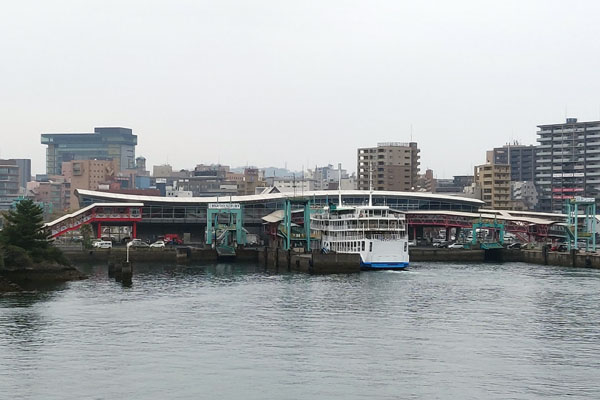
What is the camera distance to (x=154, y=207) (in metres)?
165

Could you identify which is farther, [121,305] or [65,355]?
[121,305]

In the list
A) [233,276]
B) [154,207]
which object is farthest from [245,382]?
[154,207]

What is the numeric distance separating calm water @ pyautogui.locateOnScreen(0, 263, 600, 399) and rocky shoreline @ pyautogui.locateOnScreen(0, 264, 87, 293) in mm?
3671

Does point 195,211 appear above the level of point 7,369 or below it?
above

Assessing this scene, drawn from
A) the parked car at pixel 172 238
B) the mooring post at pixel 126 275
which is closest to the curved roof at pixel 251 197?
the parked car at pixel 172 238

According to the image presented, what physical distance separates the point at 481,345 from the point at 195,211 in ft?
378

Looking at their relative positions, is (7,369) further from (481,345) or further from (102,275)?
(102,275)

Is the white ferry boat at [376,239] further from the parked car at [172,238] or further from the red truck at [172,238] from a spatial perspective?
the red truck at [172,238]

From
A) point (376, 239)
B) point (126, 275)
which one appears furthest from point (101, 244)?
point (126, 275)

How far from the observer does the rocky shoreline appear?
277ft

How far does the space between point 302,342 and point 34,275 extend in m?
42.7

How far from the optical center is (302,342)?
56469 mm

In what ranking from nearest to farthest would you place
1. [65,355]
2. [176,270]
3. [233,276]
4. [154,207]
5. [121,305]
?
[65,355]
[121,305]
[233,276]
[176,270]
[154,207]

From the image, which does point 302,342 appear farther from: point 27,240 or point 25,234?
point 25,234
